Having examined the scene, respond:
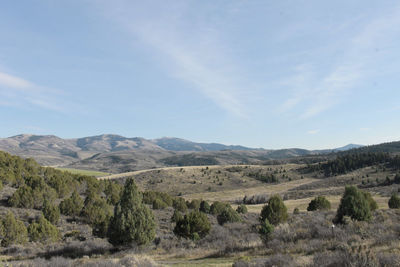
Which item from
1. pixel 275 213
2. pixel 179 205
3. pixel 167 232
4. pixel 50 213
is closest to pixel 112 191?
pixel 179 205

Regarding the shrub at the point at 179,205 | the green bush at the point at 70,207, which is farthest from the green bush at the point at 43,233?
the shrub at the point at 179,205

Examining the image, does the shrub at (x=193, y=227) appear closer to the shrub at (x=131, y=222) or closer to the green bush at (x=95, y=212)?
the shrub at (x=131, y=222)

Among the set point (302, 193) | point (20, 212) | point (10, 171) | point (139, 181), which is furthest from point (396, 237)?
point (139, 181)

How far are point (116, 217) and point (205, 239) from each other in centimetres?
700

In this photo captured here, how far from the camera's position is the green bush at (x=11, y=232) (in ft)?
68.2

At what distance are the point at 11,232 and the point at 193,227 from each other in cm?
1408

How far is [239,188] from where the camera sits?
90188 millimetres

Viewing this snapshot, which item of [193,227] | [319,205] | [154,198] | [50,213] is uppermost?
[50,213]

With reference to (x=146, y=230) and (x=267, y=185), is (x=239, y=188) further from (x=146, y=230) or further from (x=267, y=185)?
(x=146, y=230)

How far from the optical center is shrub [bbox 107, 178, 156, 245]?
685 inches

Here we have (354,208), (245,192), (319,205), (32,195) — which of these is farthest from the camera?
(245,192)

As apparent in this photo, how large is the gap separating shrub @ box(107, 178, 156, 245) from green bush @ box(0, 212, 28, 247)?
875cm

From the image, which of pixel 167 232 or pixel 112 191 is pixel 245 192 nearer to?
pixel 112 191

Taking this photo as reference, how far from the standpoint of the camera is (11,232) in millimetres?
21031
